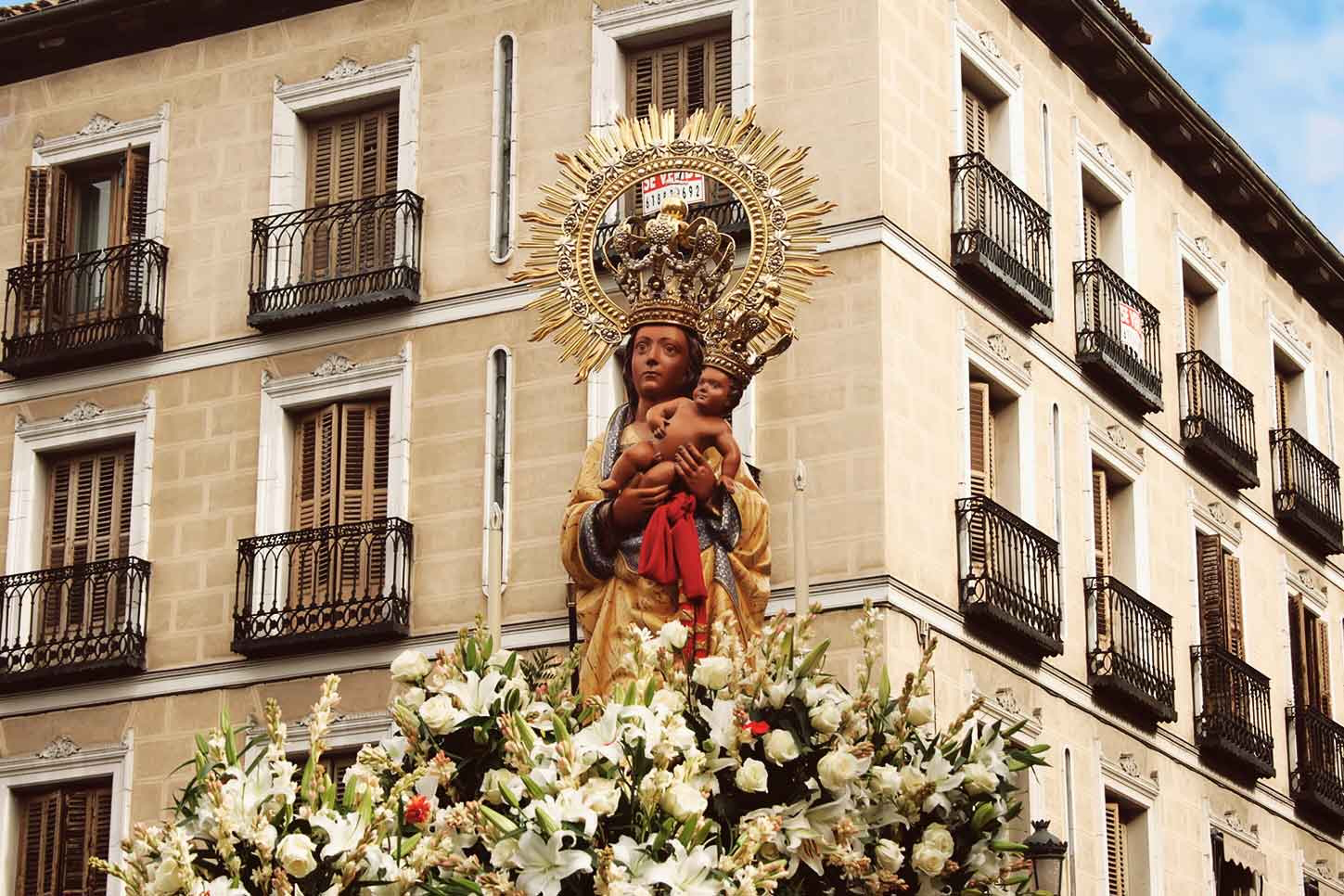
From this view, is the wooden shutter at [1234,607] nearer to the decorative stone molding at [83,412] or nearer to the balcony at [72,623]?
the balcony at [72,623]

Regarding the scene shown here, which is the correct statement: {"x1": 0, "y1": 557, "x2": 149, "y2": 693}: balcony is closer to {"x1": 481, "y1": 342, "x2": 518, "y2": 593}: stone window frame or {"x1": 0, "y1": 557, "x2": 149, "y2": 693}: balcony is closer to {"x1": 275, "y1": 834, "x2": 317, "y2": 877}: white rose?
{"x1": 481, "y1": 342, "x2": 518, "y2": 593}: stone window frame

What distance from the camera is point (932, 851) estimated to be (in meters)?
14.7

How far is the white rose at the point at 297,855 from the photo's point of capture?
14086mm

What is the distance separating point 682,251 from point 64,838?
50.2 feet

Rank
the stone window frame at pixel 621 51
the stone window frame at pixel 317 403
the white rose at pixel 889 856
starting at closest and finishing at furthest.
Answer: the white rose at pixel 889 856, the stone window frame at pixel 621 51, the stone window frame at pixel 317 403

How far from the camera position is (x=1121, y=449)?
32.7 metres

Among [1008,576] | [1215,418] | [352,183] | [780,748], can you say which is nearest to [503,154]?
[352,183]

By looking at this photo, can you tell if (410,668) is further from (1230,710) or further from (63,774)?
(1230,710)

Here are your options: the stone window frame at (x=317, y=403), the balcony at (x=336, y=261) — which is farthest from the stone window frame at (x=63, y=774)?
the balcony at (x=336, y=261)

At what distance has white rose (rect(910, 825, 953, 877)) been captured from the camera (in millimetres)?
14703

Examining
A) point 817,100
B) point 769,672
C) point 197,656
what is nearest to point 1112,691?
point 817,100

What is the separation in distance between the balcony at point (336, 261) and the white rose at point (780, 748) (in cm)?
1603

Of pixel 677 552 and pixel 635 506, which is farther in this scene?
pixel 635 506

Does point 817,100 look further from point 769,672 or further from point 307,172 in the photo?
point 769,672
